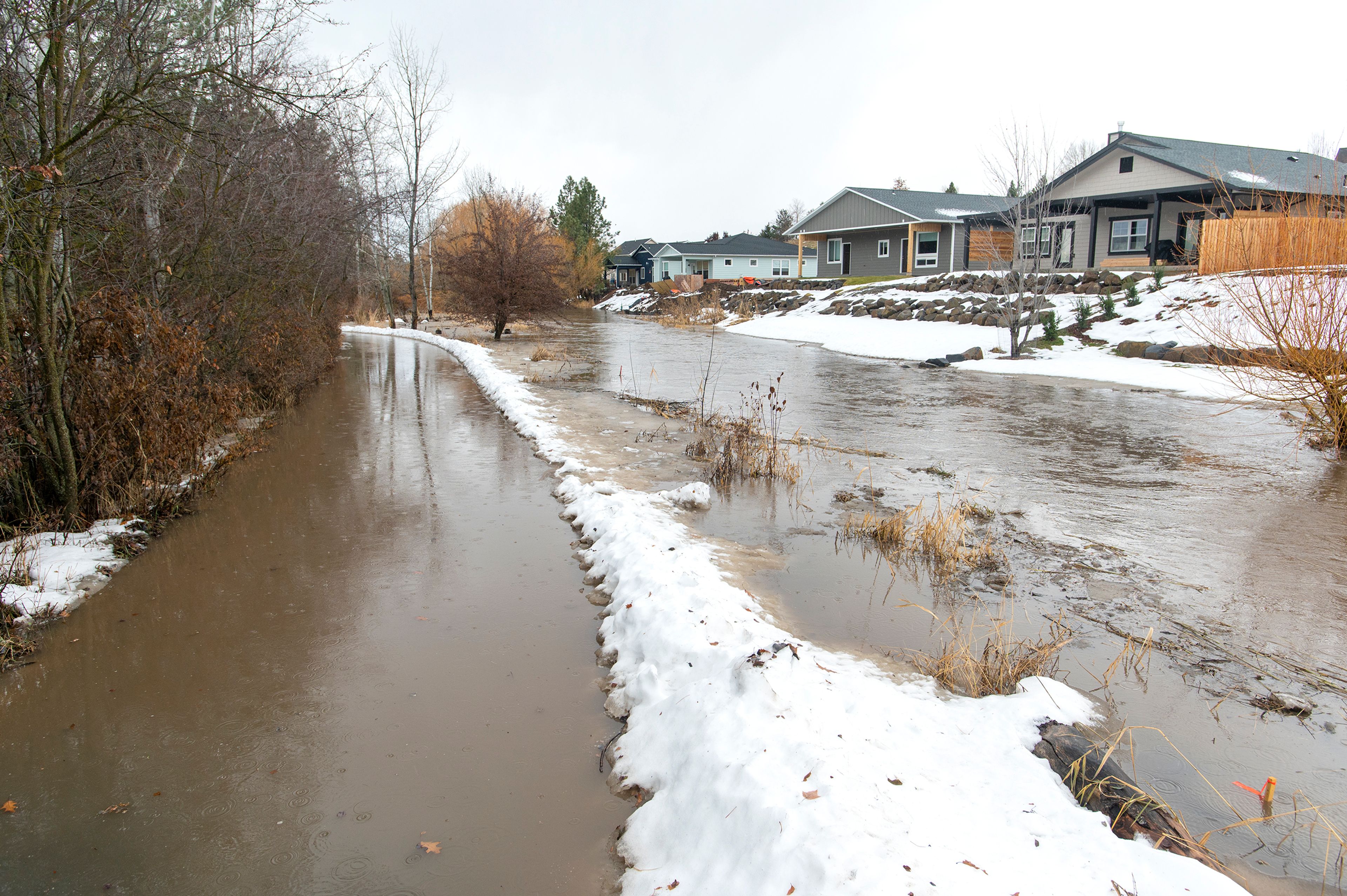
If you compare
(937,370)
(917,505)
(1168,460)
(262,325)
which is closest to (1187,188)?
(937,370)

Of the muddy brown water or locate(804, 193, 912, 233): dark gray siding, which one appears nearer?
the muddy brown water

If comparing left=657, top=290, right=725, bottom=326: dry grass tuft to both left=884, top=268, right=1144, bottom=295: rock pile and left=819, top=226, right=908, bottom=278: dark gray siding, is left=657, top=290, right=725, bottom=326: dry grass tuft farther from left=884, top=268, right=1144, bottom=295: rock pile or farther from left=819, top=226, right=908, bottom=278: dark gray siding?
left=884, top=268, right=1144, bottom=295: rock pile

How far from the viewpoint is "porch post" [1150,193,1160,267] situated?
2889 cm

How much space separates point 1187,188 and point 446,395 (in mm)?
26248

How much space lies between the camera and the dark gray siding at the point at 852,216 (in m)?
40.6

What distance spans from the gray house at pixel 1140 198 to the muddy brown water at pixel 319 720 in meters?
23.9

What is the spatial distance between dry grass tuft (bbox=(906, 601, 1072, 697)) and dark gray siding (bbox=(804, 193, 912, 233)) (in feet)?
123

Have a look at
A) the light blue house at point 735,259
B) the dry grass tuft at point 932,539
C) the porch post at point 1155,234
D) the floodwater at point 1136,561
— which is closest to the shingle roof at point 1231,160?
the porch post at point 1155,234

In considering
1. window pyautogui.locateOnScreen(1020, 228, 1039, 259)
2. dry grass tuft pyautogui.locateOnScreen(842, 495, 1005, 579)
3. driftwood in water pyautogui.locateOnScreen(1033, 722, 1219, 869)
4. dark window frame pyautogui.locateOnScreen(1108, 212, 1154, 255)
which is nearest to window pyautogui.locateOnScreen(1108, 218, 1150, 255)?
dark window frame pyautogui.locateOnScreen(1108, 212, 1154, 255)

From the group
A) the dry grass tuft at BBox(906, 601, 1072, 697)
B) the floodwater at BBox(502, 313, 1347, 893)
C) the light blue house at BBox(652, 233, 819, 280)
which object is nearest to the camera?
the floodwater at BBox(502, 313, 1347, 893)

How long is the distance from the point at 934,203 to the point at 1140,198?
12878 millimetres

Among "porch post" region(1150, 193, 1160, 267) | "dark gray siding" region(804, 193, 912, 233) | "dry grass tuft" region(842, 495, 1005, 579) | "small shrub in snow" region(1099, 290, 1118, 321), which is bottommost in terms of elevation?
"dry grass tuft" region(842, 495, 1005, 579)

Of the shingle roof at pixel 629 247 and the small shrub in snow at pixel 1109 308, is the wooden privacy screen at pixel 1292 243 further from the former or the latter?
the shingle roof at pixel 629 247

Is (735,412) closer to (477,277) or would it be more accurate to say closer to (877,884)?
(877,884)
